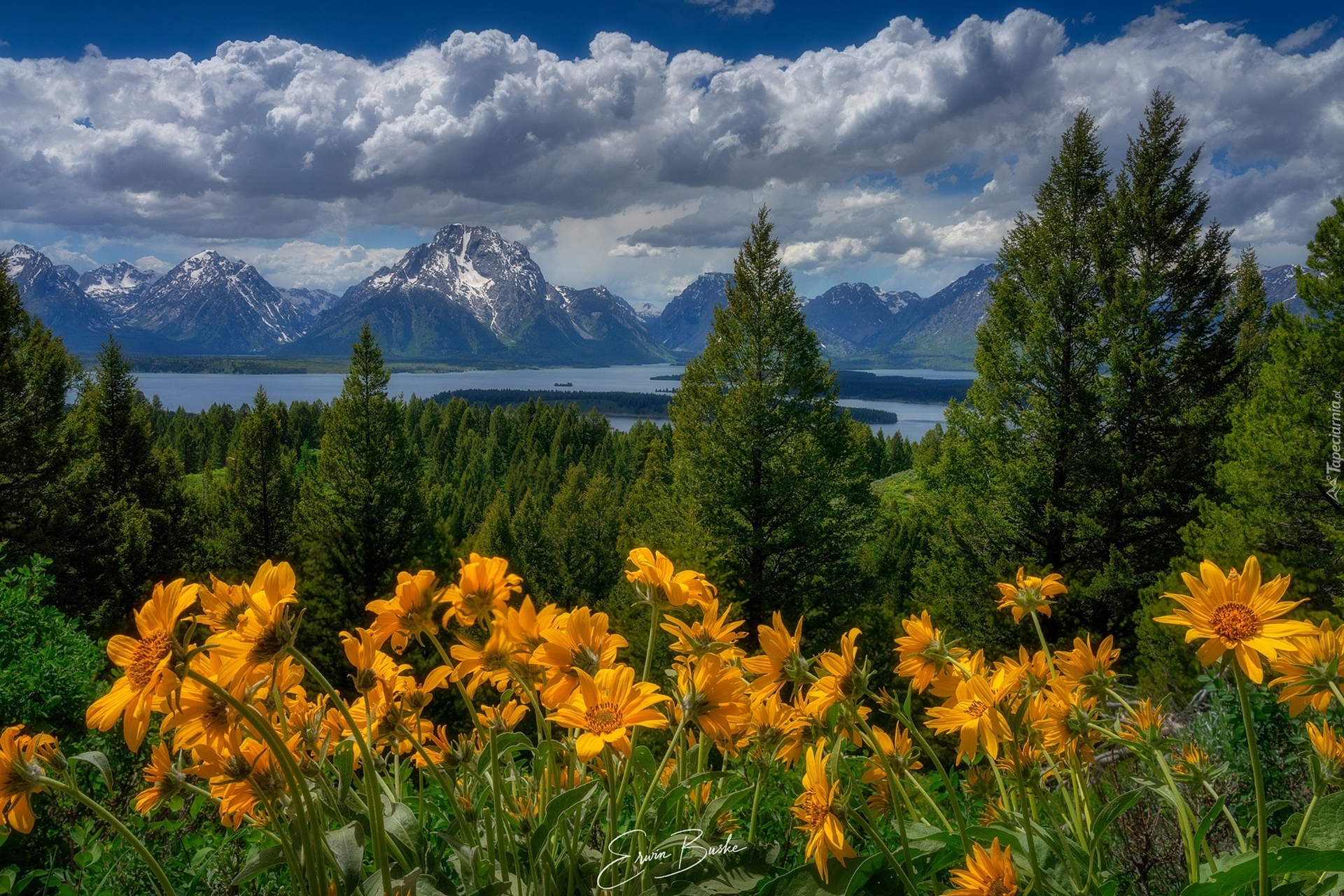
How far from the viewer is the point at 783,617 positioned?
714 cm

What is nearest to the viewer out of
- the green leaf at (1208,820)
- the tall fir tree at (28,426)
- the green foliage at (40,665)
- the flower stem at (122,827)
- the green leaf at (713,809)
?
the flower stem at (122,827)

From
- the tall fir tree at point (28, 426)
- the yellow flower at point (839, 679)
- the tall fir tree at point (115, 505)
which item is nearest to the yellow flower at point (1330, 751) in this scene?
the yellow flower at point (839, 679)

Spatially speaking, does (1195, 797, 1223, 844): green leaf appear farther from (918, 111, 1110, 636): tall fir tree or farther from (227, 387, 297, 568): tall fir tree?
(227, 387, 297, 568): tall fir tree

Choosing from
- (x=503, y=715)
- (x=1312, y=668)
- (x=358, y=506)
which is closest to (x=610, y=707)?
(x=503, y=715)

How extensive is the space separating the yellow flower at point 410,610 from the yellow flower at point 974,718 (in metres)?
0.93

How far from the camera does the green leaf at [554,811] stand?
105 centimetres

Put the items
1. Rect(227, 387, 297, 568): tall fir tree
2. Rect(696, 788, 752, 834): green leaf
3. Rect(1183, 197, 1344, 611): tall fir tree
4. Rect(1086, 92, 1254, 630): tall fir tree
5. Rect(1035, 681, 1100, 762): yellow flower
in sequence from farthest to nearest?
Rect(227, 387, 297, 568): tall fir tree → Rect(1086, 92, 1254, 630): tall fir tree → Rect(1183, 197, 1344, 611): tall fir tree → Rect(1035, 681, 1100, 762): yellow flower → Rect(696, 788, 752, 834): green leaf

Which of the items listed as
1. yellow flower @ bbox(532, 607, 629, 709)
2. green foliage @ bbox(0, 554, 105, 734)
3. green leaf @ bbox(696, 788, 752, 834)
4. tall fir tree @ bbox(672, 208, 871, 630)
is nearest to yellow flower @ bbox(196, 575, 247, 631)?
yellow flower @ bbox(532, 607, 629, 709)

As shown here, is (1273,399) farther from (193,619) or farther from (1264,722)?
(193,619)

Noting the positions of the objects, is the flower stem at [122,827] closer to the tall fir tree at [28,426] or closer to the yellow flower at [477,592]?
the yellow flower at [477,592]

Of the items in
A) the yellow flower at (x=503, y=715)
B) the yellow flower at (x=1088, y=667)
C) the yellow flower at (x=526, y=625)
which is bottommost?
the yellow flower at (x=503, y=715)

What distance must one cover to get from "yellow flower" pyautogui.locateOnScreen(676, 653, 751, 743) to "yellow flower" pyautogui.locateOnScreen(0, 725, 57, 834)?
972mm

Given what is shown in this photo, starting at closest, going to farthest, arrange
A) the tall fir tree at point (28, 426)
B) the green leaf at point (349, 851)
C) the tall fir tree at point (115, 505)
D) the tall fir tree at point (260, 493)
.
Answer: the green leaf at point (349, 851) → the tall fir tree at point (28, 426) → the tall fir tree at point (115, 505) → the tall fir tree at point (260, 493)

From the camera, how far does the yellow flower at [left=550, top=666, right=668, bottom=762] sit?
104 centimetres
